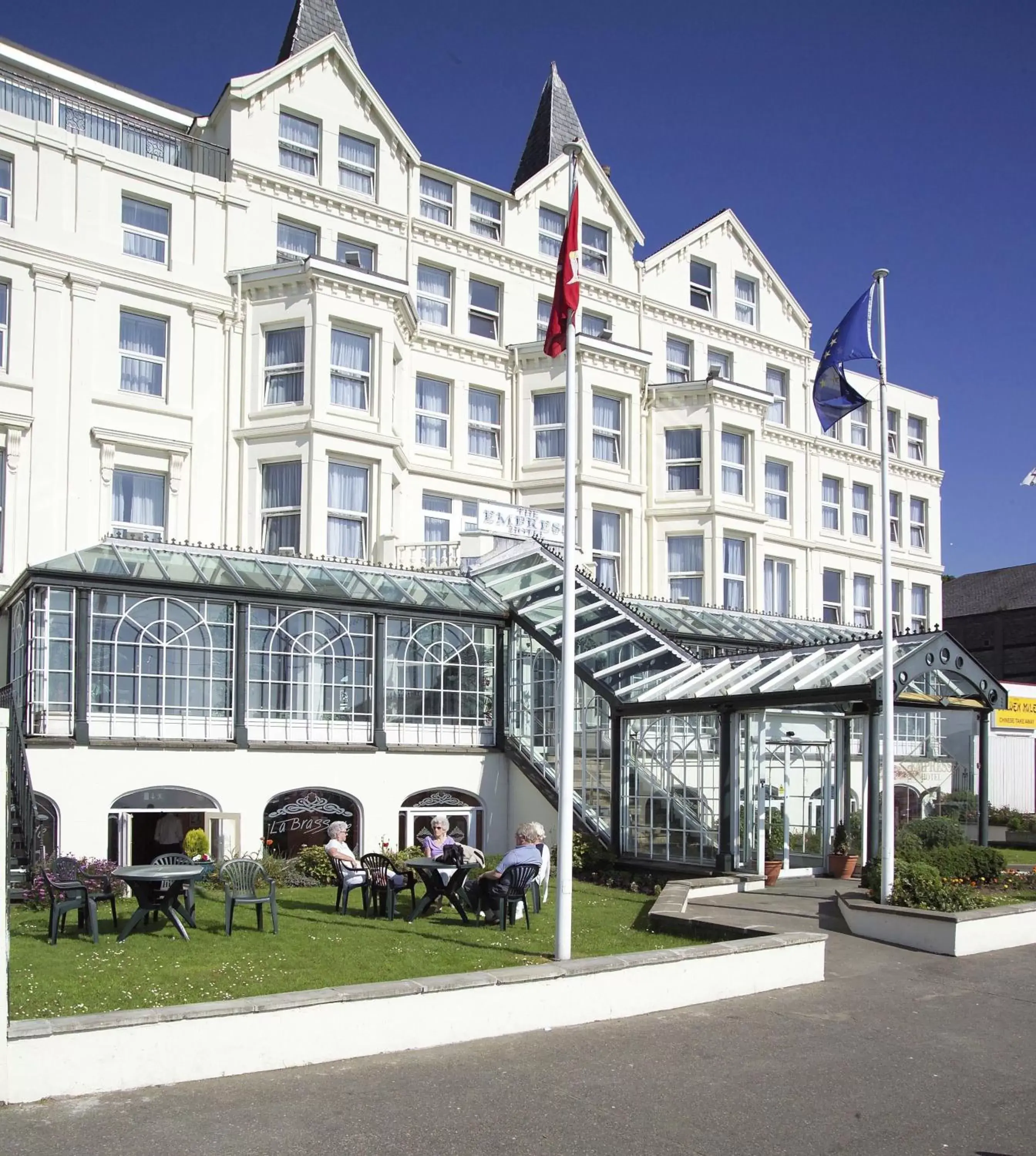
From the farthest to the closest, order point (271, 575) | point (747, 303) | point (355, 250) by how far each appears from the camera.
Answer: point (747, 303)
point (355, 250)
point (271, 575)

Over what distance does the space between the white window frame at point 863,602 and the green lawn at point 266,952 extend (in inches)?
894

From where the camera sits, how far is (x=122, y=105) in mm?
27609

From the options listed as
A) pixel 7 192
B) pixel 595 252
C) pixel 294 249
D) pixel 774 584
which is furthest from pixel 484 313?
pixel 7 192

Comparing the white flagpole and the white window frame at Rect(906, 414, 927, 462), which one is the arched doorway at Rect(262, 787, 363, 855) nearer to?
the white flagpole

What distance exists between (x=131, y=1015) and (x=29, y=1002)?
2065 millimetres

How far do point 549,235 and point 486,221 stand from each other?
214 cm

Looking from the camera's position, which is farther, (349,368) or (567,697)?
(349,368)

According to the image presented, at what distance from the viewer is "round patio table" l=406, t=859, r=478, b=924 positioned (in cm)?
1434

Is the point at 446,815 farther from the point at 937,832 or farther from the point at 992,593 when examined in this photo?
the point at 992,593

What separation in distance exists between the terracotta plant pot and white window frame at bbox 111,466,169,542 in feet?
45.8

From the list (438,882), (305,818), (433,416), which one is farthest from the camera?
(433,416)

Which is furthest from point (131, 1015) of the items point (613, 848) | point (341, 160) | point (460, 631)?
point (341, 160)

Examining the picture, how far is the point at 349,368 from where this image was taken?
2658cm

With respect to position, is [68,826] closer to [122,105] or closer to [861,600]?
[122,105]
